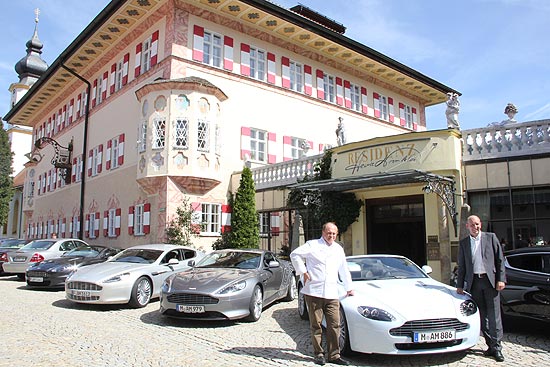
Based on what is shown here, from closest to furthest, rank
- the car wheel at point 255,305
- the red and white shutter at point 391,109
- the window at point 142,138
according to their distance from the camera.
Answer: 1. the car wheel at point 255,305
2. the window at point 142,138
3. the red and white shutter at point 391,109

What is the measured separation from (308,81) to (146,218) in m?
11.4

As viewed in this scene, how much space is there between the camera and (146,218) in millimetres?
21844

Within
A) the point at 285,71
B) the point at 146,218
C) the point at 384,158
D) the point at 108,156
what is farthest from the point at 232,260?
the point at 108,156

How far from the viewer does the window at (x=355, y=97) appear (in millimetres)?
29109

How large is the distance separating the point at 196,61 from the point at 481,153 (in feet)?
42.5

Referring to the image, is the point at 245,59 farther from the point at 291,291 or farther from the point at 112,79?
the point at 291,291

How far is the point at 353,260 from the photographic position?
28.0 ft

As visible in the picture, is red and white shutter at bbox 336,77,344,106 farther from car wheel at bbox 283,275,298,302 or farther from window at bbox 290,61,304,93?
car wheel at bbox 283,275,298,302

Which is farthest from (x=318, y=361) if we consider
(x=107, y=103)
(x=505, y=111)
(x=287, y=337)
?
(x=107, y=103)

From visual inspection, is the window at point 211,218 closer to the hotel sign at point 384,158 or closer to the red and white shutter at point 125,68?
the hotel sign at point 384,158

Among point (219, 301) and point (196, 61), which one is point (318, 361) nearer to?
point (219, 301)

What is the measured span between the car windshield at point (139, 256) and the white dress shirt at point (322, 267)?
6.63m

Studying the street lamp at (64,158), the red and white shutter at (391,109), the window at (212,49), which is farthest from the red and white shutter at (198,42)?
the street lamp at (64,158)

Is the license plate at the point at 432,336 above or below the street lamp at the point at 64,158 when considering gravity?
below
